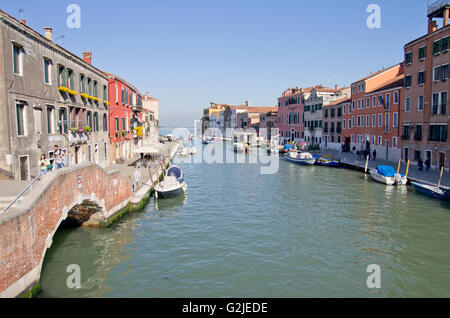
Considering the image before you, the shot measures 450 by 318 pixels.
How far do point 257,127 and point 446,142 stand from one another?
62.4 metres

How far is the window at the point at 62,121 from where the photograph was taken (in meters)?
17.2

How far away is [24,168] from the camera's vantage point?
13578 millimetres

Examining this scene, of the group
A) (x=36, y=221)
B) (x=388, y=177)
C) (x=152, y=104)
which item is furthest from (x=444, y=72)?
(x=152, y=104)

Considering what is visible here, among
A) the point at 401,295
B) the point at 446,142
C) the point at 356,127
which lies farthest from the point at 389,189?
the point at 356,127

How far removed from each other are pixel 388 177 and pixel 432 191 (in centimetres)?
443

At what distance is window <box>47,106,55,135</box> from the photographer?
52.5ft

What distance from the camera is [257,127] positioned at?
86875mm

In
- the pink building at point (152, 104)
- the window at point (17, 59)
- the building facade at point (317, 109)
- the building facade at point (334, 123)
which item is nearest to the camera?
the window at point (17, 59)

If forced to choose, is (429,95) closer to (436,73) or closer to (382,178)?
(436,73)

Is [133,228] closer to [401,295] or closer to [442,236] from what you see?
[401,295]

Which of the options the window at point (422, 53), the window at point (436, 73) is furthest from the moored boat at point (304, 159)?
the window at point (436, 73)

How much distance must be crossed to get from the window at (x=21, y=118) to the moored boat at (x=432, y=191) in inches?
813

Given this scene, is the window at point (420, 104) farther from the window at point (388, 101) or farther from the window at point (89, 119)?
the window at point (89, 119)

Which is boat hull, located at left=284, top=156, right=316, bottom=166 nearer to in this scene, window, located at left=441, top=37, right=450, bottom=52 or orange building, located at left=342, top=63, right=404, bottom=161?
orange building, located at left=342, top=63, right=404, bottom=161
